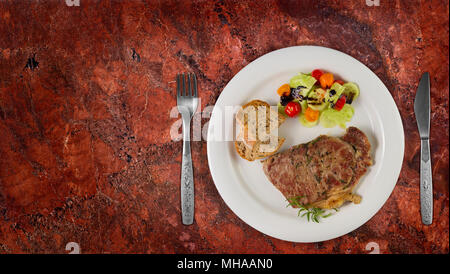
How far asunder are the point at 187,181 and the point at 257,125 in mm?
774

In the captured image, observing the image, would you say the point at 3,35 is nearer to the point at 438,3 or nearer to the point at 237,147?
the point at 237,147

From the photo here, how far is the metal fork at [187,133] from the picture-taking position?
248 cm

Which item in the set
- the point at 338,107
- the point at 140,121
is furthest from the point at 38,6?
the point at 338,107

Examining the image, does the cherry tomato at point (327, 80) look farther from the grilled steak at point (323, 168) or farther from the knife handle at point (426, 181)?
the knife handle at point (426, 181)

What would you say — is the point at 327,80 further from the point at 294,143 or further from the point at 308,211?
the point at 308,211

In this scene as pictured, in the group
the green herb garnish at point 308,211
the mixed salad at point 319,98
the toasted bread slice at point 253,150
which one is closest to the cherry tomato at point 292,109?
the mixed salad at point 319,98

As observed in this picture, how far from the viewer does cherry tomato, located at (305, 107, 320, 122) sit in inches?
92.2

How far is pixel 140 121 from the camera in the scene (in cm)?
260

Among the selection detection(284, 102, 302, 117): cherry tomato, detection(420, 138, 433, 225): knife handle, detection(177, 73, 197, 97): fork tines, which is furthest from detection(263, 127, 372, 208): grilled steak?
detection(177, 73, 197, 97): fork tines

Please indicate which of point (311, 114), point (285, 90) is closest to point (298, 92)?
point (285, 90)

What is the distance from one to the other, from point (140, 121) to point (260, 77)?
1.13m

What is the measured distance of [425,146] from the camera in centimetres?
239

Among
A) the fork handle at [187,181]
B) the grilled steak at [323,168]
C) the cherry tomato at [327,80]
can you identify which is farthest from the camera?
the fork handle at [187,181]

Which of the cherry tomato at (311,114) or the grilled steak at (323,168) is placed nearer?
the grilled steak at (323,168)
